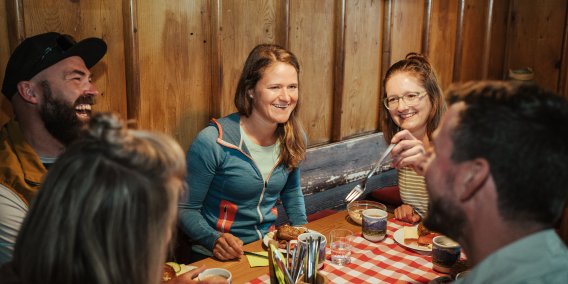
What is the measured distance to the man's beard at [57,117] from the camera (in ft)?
6.61

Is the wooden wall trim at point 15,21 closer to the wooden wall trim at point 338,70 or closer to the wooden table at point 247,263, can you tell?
the wooden table at point 247,263

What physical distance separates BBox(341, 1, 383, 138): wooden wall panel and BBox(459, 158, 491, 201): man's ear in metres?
2.45

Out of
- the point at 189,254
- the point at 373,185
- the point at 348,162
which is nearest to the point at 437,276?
the point at 189,254

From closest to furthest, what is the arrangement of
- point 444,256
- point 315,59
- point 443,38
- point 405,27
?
point 444,256, point 315,59, point 405,27, point 443,38

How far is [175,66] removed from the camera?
269cm

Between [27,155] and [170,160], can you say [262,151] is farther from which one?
[170,160]

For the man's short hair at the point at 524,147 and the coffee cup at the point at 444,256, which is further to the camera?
the coffee cup at the point at 444,256

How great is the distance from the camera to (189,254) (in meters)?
2.49

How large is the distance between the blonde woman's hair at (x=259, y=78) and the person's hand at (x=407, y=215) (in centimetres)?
63

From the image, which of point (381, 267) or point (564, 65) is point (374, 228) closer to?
point (381, 267)

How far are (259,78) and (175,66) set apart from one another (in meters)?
0.53

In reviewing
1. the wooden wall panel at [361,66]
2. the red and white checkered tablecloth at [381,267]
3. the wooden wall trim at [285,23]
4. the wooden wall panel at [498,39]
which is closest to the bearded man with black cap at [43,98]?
the red and white checkered tablecloth at [381,267]

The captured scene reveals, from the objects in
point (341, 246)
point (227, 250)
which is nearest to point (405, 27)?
point (341, 246)

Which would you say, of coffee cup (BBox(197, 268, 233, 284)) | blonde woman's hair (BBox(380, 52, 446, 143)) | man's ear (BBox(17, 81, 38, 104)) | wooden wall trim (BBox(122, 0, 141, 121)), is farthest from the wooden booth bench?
man's ear (BBox(17, 81, 38, 104))
